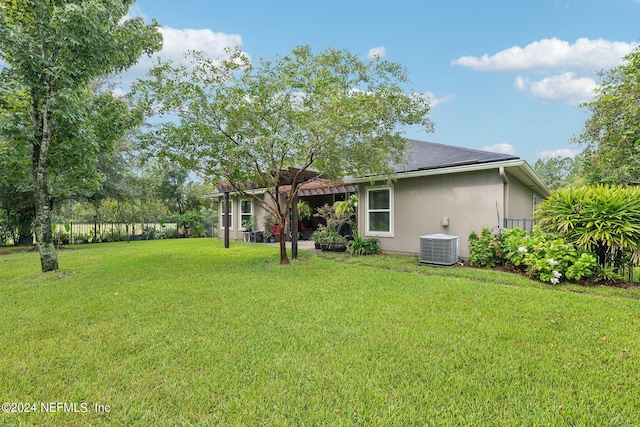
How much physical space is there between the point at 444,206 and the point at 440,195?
0.34m

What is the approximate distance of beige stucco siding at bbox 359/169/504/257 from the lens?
7648mm

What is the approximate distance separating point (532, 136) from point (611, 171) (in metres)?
8.41

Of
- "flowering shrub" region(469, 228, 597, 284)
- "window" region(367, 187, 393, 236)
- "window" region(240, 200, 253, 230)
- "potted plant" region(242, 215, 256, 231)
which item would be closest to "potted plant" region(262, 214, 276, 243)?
"potted plant" region(242, 215, 256, 231)

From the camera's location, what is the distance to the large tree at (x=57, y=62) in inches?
236

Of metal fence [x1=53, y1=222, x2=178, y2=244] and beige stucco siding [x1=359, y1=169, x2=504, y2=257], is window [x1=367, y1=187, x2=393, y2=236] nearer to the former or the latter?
beige stucco siding [x1=359, y1=169, x2=504, y2=257]

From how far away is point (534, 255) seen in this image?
6.05m

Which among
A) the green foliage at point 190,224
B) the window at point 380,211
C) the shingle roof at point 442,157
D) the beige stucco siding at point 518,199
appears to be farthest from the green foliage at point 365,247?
the green foliage at point 190,224

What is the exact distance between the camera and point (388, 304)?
→ 435cm

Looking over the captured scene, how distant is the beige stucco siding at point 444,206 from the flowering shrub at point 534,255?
0.71 meters

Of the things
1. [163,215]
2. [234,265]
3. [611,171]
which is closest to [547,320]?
[234,265]

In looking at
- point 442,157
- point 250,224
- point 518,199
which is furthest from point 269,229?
point 518,199

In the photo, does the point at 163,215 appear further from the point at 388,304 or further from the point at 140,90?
the point at 388,304

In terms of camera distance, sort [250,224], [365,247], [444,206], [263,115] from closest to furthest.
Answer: [263,115]
[444,206]
[365,247]
[250,224]

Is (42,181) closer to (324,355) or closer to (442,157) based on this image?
(324,355)
